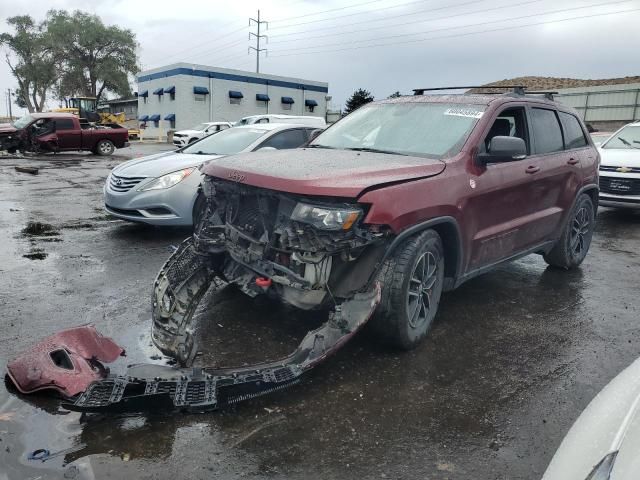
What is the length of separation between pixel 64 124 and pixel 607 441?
2281 centimetres

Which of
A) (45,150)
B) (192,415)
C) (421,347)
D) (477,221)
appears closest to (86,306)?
(192,415)

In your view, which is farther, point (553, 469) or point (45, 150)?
point (45, 150)

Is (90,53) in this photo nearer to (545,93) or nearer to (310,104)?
(310,104)

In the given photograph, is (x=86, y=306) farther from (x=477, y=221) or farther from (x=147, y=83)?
(x=147, y=83)

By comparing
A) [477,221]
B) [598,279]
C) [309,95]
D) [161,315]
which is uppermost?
[309,95]

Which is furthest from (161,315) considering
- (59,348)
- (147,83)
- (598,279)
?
(147,83)

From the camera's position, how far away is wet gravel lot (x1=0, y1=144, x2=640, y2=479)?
2.56 metres

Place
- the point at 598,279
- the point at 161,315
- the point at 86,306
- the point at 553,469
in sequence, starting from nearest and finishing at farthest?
the point at 553,469
the point at 161,315
the point at 86,306
the point at 598,279

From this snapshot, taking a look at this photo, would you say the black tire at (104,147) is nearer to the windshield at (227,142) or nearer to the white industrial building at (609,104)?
the windshield at (227,142)

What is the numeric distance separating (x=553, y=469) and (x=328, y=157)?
9.12ft

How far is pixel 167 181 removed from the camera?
259 inches

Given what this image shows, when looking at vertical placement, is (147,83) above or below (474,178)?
above

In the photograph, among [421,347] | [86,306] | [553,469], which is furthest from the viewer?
[86,306]

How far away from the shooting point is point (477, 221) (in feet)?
13.6
